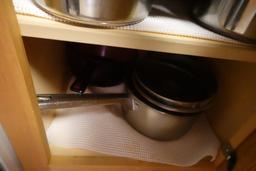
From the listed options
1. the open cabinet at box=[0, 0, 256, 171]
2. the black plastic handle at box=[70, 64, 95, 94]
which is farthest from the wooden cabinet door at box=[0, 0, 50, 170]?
the black plastic handle at box=[70, 64, 95, 94]

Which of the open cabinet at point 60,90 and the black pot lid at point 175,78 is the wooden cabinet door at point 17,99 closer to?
the open cabinet at point 60,90

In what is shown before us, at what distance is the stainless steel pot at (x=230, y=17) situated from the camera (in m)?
0.33

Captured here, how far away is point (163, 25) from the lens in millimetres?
376

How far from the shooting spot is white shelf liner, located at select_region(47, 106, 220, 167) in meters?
0.57

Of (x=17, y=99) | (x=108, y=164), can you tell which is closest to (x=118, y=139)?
(x=108, y=164)

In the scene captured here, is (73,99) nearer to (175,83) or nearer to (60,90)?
(60,90)

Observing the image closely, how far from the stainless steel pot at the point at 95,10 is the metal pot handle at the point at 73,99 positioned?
208mm

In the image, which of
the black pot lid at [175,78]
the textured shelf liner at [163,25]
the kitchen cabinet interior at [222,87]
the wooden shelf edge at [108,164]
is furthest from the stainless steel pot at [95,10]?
the wooden shelf edge at [108,164]

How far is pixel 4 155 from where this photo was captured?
47 cm

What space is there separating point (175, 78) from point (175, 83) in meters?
0.02

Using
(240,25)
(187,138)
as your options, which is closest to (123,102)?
(187,138)

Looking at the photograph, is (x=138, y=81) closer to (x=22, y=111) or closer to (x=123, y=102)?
(x=123, y=102)

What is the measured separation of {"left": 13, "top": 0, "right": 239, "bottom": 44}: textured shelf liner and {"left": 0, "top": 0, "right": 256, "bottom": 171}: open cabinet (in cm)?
2

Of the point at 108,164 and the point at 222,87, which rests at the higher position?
the point at 222,87
